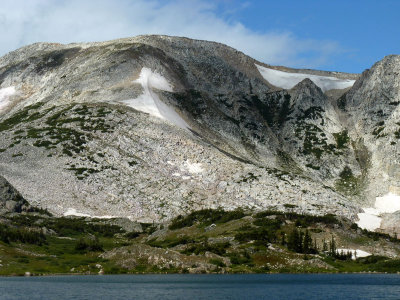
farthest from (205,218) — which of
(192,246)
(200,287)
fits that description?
(200,287)

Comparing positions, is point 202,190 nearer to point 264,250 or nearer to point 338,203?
point 338,203

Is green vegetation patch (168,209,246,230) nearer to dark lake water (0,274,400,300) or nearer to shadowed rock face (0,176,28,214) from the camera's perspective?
dark lake water (0,274,400,300)

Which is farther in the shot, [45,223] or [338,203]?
[338,203]

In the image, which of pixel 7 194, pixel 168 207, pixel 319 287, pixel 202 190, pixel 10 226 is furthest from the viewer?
pixel 202 190

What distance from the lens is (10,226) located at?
142 meters

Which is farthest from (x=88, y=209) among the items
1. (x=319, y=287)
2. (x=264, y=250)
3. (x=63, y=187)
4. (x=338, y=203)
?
(x=319, y=287)

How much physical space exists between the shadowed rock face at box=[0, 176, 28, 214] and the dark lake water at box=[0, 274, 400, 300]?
212 ft

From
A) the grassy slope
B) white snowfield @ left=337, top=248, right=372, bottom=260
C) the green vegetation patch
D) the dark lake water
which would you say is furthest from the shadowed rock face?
white snowfield @ left=337, top=248, right=372, bottom=260

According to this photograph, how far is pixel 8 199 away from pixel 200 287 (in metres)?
95.1

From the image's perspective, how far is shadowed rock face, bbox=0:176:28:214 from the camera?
16275 centimetres

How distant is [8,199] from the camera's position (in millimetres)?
164625

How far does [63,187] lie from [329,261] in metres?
89.8

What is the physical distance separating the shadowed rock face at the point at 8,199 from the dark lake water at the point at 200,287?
6447 cm

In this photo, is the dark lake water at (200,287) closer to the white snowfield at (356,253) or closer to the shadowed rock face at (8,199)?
the white snowfield at (356,253)
